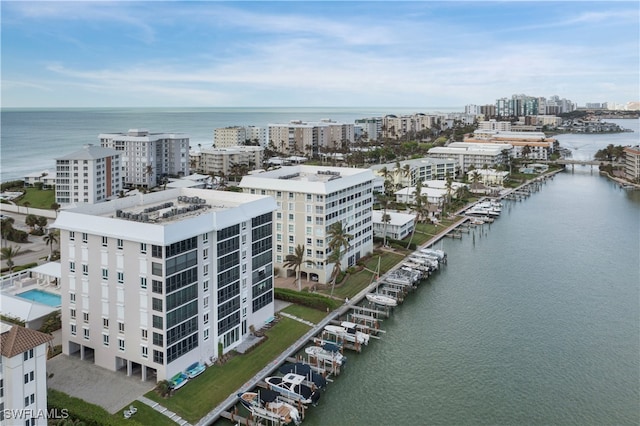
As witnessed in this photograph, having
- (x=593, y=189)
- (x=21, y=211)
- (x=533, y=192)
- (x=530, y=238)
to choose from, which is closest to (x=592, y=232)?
(x=530, y=238)

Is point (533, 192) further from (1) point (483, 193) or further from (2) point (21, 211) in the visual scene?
(2) point (21, 211)

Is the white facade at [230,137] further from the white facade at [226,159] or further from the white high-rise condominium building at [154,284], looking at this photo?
the white high-rise condominium building at [154,284]

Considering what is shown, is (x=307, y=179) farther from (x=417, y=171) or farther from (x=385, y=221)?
(x=417, y=171)

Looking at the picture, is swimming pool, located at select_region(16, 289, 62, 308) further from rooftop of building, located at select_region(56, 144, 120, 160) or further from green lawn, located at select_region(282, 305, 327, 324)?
rooftop of building, located at select_region(56, 144, 120, 160)

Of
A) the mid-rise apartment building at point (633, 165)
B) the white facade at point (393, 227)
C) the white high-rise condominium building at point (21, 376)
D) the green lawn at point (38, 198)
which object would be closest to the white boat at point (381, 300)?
the white facade at point (393, 227)

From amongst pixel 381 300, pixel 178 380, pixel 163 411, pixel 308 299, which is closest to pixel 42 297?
pixel 178 380
